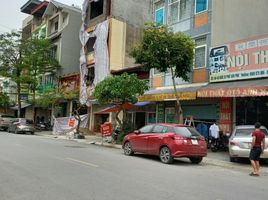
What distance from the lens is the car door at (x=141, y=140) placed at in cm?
1544

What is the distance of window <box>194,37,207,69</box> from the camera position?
21625 mm

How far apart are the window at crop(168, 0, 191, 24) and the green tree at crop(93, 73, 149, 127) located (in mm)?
4963

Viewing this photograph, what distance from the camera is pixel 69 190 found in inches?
313

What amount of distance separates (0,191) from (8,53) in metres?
34.6

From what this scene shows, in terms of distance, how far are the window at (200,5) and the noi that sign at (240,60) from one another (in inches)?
121

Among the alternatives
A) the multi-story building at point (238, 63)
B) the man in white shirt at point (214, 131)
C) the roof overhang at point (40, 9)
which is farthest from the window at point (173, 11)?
the roof overhang at point (40, 9)

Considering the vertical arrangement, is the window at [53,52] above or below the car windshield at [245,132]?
above

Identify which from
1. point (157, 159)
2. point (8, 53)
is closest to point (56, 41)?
point (8, 53)

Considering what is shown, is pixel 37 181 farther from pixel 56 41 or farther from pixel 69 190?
pixel 56 41

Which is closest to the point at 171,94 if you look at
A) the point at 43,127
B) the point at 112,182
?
the point at 112,182

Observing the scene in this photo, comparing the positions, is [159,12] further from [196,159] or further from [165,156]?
[165,156]

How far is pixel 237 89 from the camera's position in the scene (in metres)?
16.8

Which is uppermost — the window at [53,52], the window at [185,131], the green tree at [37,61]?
the window at [53,52]

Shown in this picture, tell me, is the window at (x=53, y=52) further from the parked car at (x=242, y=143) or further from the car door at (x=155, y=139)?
the parked car at (x=242, y=143)
